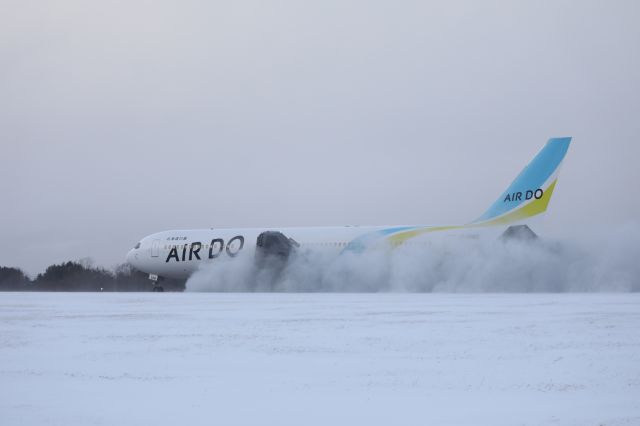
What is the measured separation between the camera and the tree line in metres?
51.6

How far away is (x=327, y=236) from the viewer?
37469 millimetres

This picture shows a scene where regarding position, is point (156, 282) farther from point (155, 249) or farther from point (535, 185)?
point (535, 185)

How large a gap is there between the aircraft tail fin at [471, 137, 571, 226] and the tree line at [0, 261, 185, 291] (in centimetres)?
2452

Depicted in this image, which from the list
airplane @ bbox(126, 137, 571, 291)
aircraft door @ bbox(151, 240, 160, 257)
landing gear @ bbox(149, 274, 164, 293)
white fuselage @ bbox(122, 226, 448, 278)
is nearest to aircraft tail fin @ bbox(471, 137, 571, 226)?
airplane @ bbox(126, 137, 571, 291)
